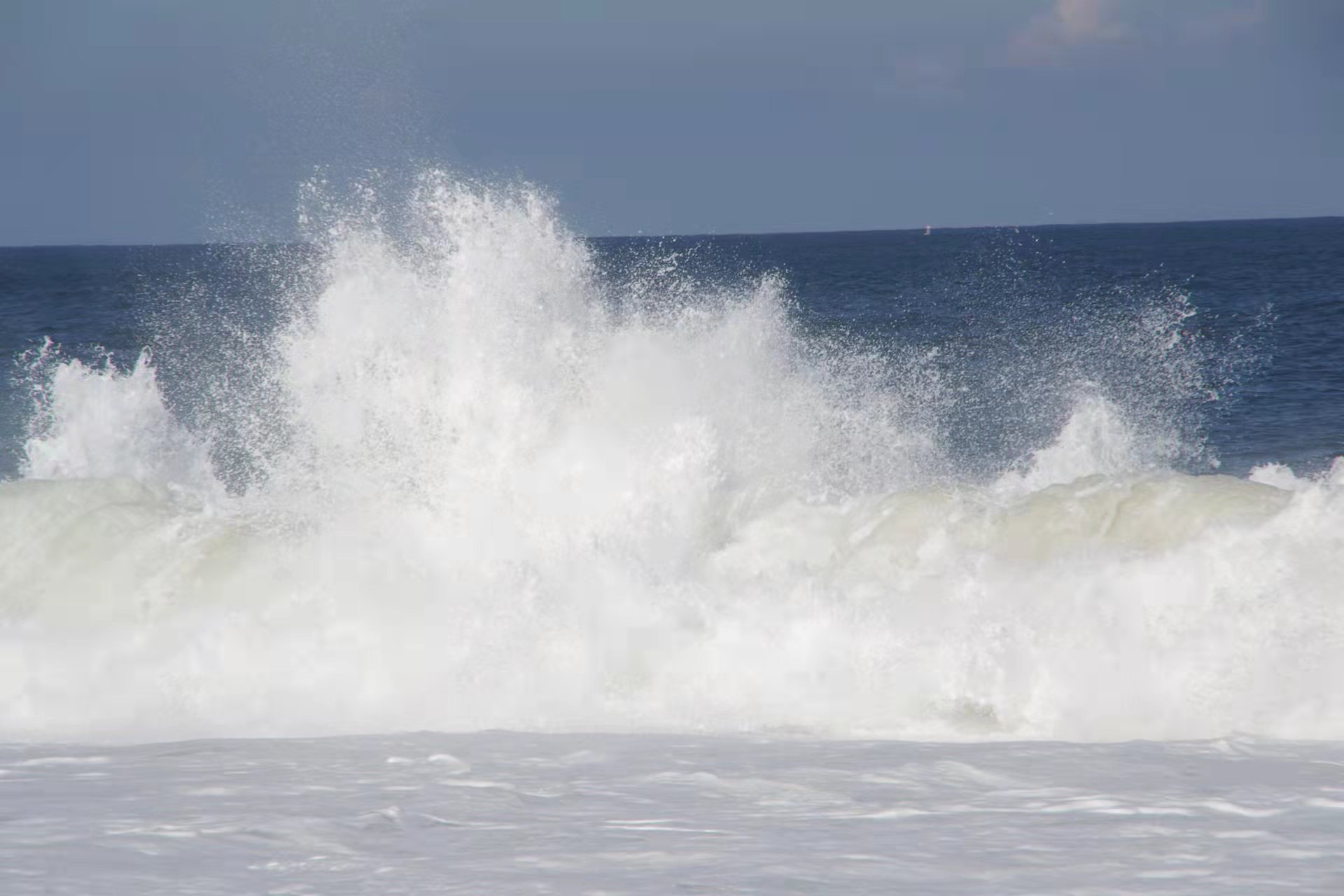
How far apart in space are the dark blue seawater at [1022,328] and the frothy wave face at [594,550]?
2.45m

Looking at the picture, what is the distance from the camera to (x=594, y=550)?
8.71m

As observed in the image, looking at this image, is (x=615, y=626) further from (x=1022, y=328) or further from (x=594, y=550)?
(x=1022, y=328)

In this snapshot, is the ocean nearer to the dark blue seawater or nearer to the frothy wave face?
the frothy wave face

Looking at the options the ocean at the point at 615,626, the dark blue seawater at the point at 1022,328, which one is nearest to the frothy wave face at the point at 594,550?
the ocean at the point at 615,626

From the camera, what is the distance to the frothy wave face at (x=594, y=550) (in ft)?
24.0

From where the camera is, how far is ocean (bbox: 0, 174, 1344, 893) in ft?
15.1

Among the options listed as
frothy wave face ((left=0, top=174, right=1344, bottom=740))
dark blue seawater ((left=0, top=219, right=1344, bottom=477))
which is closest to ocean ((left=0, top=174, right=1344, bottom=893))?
frothy wave face ((left=0, top=174, right=1344, bottom=740))

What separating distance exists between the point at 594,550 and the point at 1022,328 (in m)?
22.3

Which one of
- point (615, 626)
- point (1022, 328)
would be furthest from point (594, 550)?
point (1022, 328)

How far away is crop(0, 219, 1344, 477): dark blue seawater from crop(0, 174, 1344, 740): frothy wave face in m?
2.45

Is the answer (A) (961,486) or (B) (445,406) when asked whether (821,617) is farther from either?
(B) (445,406)

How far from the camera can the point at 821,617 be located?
25.8 ft

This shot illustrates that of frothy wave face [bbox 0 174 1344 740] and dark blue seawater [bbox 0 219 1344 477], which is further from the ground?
dark blue seawater [bbox 0 219 1344 477]

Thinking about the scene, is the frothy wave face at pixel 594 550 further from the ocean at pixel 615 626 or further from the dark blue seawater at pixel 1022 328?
the dark blue seawater at pixel 1022 328
